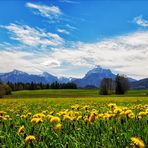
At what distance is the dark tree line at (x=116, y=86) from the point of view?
16055 cm

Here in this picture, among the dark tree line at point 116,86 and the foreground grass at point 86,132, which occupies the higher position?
the dark tree line at point 116,86

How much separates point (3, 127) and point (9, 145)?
1.99 meters

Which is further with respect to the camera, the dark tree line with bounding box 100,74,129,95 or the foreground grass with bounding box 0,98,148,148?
the dark tree line with bounding box 100,74,129,95

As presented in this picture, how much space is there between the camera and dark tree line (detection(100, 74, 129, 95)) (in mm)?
160550

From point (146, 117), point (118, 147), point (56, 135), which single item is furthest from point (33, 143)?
point (146, 117)

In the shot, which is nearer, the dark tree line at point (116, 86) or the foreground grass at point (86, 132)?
the foreground grass at point (86, 132)

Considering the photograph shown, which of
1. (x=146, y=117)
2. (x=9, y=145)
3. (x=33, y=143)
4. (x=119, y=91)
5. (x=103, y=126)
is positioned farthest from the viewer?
(x=119, y=91)

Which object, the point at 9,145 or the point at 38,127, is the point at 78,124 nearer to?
the point at 38,127

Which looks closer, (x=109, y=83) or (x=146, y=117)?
(x=146, y=117)

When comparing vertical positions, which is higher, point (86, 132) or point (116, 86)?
point (116, 86)

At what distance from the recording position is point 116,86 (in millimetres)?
165000

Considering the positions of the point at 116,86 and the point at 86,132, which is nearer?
the point at 86,132

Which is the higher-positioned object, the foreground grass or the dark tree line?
the dark tree line

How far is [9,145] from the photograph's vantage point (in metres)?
5.75
